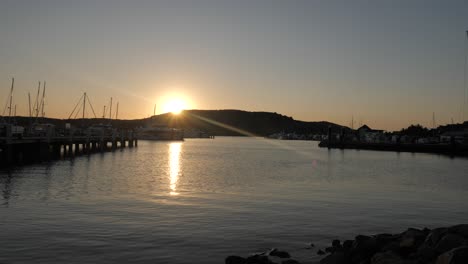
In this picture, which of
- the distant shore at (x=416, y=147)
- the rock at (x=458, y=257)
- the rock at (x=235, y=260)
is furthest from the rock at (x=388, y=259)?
the distant shore at (x=416, y=147)

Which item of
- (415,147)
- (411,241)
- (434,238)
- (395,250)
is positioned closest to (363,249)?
(395,250)

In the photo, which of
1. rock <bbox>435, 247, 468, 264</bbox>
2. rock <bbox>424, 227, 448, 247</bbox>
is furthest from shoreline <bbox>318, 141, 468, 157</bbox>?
rock <bbox>435, 247, 468, 264</bbox>

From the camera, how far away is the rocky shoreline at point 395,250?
42.5ft

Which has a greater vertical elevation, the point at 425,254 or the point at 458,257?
the point at 458,257

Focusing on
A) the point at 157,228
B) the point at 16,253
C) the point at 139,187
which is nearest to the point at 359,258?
the point at 157,228

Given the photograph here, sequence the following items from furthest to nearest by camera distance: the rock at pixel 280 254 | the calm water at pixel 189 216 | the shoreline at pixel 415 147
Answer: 1. the shoreline at pixel 415 147
2. the calm water at pixel 189 216
3. the rock at pixel 280 254

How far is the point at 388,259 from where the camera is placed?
12805 mm

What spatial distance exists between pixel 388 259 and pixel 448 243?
6.33 feet

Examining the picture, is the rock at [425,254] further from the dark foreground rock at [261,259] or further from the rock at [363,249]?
the dark foreground rock at [261,259]

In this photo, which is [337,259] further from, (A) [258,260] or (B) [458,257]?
(B) [458,257]

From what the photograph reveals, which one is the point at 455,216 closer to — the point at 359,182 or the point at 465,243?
the point at 465,243

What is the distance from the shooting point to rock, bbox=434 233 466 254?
1320cm

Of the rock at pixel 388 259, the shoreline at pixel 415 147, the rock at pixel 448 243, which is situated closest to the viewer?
the rock at pixel 388 259

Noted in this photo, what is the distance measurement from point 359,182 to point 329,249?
30397mm
